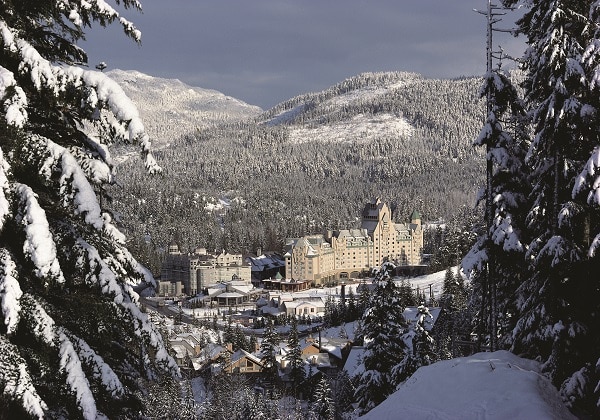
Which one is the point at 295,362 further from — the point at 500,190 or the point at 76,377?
the point at 76,377

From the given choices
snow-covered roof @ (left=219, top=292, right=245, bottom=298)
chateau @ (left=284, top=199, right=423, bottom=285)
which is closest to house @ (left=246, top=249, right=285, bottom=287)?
chateau @ (left=284, top=199, right=423, bottom=285)

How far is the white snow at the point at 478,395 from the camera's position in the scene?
9.95m

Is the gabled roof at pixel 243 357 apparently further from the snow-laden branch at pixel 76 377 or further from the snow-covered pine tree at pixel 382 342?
the snow-laden branch at pixel 76 377

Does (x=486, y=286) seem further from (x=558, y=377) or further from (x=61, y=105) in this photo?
(x=61, y=105)

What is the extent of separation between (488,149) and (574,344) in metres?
7.13

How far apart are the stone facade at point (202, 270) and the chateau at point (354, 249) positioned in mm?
11583

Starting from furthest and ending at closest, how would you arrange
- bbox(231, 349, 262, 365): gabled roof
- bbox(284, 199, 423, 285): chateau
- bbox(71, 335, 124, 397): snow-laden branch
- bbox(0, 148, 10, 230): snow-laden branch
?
bbox(284, 199, 423, 285): chateau < bbox(231, 349, 262, 365): gabled roof < bbox(71, 335, 124, 397): snow-laden branch < bbox(0, 148, 10, 230): snow-laden branch

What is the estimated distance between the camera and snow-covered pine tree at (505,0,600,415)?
11125 mm

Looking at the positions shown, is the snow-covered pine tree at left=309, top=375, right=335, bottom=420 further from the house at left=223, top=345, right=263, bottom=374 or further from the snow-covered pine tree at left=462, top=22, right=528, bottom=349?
the snow-covered pine tree at left=462, top=22, right=528, bottom=349

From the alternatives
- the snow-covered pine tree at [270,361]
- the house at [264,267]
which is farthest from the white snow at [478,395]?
the house at [264,267]

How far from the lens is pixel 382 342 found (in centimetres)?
2192

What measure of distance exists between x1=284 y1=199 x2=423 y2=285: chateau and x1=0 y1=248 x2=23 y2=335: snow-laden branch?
129032 mm

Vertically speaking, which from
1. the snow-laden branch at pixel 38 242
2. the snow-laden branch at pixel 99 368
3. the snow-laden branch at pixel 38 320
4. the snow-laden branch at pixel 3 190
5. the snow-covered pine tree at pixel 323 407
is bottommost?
the snow-covered pine tree at pixel 323 407

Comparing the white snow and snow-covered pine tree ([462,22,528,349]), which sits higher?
snow-covered pine tree ([462,22,528,349])
